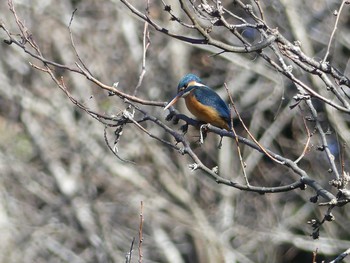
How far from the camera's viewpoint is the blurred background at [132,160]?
10680 mm

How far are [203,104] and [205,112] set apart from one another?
0.08 metres

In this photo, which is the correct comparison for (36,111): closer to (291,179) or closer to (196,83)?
(291,179)

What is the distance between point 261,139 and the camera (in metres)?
10.6

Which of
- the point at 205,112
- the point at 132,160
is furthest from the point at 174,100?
the point at 132,160

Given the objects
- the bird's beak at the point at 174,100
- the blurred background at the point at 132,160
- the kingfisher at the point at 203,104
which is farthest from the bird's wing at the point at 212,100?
the blurred background at the point at 132,160

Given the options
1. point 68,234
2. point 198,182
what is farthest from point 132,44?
point 68,234

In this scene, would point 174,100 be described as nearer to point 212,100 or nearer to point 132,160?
point 212,100

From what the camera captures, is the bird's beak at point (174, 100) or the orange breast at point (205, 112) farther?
the orange breast at point (205, 112)

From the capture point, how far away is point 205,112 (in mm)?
5629

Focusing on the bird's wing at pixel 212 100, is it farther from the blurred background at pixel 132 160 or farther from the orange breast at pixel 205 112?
the blurred background at pixel 132 160


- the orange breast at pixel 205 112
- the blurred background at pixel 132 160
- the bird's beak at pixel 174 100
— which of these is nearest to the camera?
the bird's beak at pixel 174 100

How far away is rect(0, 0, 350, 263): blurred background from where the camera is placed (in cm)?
1068

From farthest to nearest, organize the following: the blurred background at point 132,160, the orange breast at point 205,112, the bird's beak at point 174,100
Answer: the blurred background at point 132,160 < the orange breast at point 205,112 < the bird's beak at point 174,100

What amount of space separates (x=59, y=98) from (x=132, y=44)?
4.09 feet
